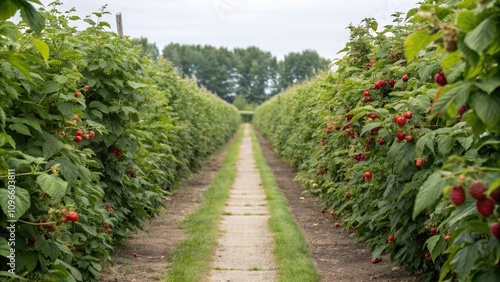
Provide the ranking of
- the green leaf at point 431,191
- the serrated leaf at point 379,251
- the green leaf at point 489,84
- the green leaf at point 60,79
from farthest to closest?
the serrated leaf at point 379,251, the green leaf at point 60,79, the green leaf at point 431,191, the green leaf at point 489,84

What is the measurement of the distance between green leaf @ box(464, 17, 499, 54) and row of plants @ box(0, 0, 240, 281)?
1735 mm

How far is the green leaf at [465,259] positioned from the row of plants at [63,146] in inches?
77.5

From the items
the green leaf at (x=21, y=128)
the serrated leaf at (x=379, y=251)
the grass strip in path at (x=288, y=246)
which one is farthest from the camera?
the grass strip in path at (x=288, y=246)

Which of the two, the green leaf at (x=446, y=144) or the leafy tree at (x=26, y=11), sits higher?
the leafy tree at (x=26, y=11)

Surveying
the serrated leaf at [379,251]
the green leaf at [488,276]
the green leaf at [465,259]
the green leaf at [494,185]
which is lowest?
the serrated leaf at [379,251]

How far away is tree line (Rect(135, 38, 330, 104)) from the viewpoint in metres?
110

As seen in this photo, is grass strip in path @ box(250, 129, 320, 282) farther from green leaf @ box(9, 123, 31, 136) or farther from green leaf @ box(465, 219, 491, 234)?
green leaf @ box(465, 219, 491, 234)

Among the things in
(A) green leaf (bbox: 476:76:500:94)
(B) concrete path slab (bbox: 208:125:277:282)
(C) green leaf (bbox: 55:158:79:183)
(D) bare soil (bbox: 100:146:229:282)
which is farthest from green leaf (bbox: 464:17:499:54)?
(D) bare soil (bbox: 100:146:229:282)

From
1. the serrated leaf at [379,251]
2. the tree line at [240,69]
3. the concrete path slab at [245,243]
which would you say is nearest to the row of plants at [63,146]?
the concrete path slab at [245,243]

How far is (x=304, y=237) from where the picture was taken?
8.27m

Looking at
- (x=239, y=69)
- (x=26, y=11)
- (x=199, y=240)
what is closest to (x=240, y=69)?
(x=239, y=69)

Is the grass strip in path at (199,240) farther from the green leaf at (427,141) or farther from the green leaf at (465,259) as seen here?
the green leaf at (465,259)

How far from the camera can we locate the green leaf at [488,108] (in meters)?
2.16

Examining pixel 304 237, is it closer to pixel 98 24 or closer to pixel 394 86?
pixel 394 86
